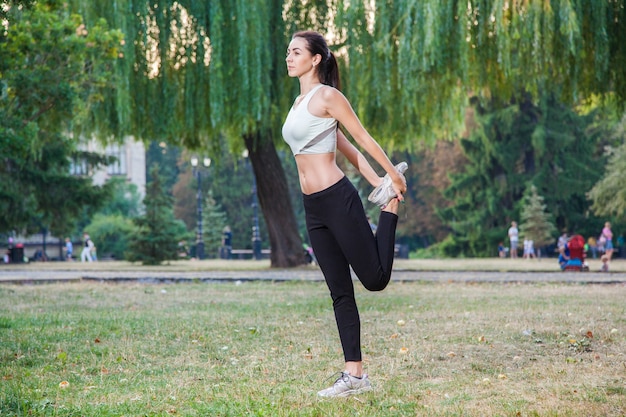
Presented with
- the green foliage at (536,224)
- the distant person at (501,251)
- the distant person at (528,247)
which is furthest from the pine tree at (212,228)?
the distant person at (528,247)

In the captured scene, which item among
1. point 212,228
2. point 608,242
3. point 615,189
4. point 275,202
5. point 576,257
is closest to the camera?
point 576,257

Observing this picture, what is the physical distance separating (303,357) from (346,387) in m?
1.81

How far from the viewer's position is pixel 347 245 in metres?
5.54

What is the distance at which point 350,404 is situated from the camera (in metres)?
5.25

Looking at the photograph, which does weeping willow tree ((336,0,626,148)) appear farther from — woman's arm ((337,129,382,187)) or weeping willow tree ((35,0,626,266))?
woman's arm ((337,129,382,187))

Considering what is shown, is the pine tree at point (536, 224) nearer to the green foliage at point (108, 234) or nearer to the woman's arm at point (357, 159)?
the green foliage at point (108, 234)

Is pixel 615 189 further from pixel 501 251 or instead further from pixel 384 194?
pixel 384 194

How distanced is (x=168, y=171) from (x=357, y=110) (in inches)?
2707

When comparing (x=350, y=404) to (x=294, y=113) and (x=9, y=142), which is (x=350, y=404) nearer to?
(x=294, y=113)

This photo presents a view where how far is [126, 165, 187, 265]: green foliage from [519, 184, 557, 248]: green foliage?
61.8 ft

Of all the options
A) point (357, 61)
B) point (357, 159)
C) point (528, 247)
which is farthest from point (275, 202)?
point (528, 247)

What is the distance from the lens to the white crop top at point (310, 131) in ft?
18.2

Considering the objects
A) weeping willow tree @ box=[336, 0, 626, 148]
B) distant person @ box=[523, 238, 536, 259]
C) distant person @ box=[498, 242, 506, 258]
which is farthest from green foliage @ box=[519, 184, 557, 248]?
weeping willow tree @ box=[336, 0, 626, 148]

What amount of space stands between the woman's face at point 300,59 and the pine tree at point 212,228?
57698mm
